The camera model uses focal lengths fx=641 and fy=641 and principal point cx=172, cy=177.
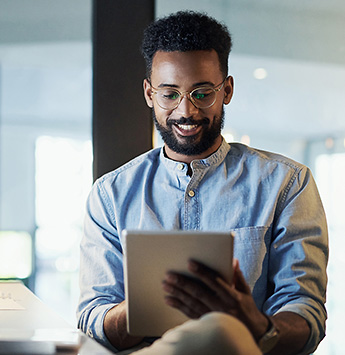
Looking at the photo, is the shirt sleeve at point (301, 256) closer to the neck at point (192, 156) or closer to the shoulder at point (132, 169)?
the neck at point (192, 156)

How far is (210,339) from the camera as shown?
1.05 metres

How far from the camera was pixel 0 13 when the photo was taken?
8.14 feet

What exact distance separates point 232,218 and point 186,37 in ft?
1.74

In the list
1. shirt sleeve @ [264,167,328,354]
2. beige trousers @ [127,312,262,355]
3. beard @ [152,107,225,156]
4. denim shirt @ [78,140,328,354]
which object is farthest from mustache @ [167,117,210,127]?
beige trousers @ [127,312,262,355]

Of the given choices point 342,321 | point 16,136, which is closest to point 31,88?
point 16,136

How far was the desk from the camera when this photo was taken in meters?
1.13

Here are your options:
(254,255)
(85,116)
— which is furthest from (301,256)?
(85,116)

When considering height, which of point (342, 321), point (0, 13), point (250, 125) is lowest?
point (342, 321)

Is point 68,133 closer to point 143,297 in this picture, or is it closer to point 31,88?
point 31,88

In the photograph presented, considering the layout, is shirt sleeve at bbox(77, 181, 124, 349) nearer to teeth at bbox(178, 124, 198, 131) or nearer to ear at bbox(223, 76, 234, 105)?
teeth at bbox(178, 124, 198, 131)

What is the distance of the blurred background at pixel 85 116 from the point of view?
2447mm

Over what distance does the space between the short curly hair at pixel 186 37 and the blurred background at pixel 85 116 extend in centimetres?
54

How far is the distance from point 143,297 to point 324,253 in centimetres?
62

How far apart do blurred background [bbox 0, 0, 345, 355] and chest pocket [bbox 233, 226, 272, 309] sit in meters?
0.74
